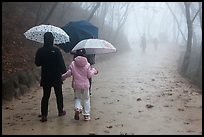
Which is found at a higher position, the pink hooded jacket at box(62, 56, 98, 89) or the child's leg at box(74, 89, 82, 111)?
the pink hooded jacket at box(62, 56, 98, 89)

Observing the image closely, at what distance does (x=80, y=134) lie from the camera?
7352mm

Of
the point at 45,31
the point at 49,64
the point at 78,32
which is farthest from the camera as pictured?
the point at 78,32

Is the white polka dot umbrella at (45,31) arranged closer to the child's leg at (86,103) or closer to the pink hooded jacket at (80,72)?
the pink hooded jacket at (80,72)

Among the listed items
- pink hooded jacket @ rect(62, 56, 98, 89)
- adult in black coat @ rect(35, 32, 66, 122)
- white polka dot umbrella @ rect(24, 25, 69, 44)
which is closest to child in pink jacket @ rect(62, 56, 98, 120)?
pink hooded jacket @ rect(62, 56, 98, 89)

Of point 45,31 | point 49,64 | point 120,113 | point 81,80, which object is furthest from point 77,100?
point 45,31

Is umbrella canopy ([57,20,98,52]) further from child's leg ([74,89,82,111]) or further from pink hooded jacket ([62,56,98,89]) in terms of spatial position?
child's leg ([74,89,82,111])

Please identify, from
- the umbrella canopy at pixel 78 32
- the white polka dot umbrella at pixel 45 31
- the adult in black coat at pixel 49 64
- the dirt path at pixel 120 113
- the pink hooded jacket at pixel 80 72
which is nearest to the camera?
the dirt path at pixel 120 113

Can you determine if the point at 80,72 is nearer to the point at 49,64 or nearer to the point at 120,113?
the point at 49,64

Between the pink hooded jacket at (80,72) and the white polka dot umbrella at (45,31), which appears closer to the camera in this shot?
the pink hooded jacket at (80,72)

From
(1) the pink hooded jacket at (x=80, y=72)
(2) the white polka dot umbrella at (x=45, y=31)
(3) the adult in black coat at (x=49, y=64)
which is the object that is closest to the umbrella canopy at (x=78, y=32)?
(2) the white polka dot umbrella at (x=45, y=31)

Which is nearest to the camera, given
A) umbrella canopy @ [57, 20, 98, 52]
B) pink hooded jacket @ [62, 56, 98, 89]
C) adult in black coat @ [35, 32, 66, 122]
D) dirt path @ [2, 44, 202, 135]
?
dirt path @ [2, 44, 202, 135]

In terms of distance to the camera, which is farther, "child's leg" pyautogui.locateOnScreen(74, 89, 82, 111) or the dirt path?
"child's leg" pyautogui.locateOnScreen(74, 89, 82, 111)

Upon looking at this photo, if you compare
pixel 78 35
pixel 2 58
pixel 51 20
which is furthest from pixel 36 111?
pixel 51 20

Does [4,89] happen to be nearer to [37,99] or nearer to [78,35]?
[37,99]
